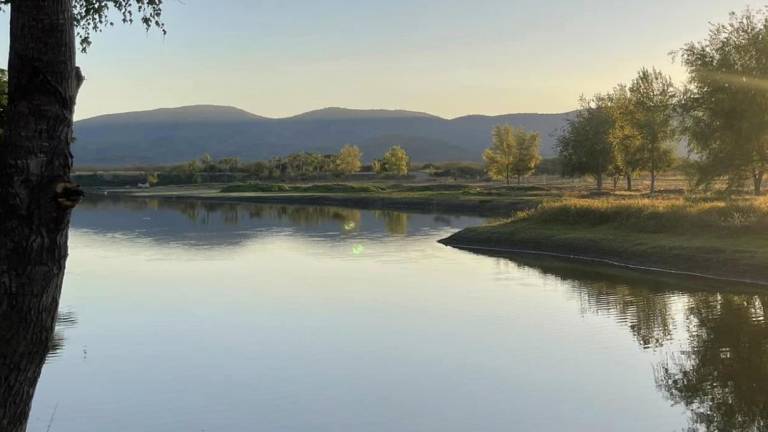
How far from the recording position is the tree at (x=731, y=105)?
39.7m

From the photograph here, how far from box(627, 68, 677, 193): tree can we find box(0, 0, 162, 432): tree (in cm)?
4440

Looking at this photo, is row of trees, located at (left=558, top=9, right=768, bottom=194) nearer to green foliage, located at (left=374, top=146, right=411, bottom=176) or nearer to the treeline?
green foliage, located at (left=374, top=146, right=411, bottom=176)

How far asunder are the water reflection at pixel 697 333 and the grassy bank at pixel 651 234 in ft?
5.34

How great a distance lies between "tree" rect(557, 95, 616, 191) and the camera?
8694cm

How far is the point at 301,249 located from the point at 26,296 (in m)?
44.3

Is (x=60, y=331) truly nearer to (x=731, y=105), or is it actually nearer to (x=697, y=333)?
(x=697, y=333)

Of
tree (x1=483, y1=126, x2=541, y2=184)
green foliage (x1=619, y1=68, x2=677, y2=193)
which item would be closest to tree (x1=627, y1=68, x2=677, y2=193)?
green foliage (x1=619, y1=68, x2=677, y2=193)

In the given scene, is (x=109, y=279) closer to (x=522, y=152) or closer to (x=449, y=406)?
(x=449, y=406)

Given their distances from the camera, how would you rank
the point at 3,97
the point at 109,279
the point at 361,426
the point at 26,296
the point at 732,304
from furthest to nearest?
1. the point at 109,279
2. the point at 732,304
3. the point at 3,97
4. the point at 361,426
5. the point at 26,296

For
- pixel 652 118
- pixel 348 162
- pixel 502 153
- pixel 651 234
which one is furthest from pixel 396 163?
pixel 651 234

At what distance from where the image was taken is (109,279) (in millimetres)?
36594

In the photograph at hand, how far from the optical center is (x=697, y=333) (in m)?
22.2

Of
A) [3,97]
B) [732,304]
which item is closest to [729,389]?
[732,304]

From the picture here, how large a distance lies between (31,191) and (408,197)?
300 ft
